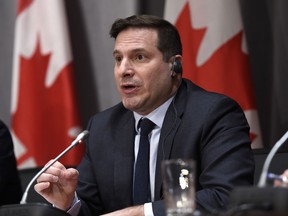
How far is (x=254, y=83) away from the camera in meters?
4.62

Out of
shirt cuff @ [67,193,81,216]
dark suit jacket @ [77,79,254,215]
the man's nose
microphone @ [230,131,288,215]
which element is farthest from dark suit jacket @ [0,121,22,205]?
microphone @ [230,131,288,215]

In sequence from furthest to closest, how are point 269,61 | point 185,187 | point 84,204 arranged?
point 269,61
point 84,204
point 185,187

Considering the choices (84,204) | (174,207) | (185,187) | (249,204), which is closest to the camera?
(249,204)

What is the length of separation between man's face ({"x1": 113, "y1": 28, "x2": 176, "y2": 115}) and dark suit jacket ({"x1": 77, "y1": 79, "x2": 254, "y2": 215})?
0.10m

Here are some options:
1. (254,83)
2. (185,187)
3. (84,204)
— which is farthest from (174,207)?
(254,83)

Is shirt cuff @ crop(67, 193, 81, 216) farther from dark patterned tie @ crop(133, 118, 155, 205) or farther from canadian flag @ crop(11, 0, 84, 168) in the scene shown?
canadian flag @ crop(11, 0, 84, 168)

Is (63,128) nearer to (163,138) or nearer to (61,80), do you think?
(61,80)

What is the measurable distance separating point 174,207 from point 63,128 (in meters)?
2.57

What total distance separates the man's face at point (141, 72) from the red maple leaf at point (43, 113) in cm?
117

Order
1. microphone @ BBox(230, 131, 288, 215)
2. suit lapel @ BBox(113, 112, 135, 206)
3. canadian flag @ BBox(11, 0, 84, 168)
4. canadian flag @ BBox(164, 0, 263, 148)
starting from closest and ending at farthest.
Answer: microphone @ BBox(230, 131, 288, 215)
suit lapel @ BBox(113, 112, 135, 206)
canadian flag @ BBox(164, 0, 263, 148)
canadian flag @ BBox(11, 0, 84, 168)

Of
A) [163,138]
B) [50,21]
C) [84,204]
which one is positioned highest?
[50,21]

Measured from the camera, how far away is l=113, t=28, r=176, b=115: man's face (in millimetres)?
3557

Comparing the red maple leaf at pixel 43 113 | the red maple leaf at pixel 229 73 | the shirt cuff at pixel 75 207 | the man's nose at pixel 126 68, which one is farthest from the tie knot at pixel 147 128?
the red maple leaf at pixel 43 113

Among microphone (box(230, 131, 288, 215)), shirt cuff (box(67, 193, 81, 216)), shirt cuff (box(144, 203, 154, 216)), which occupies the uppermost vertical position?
microphone (box(230, 131, 288, 215))
